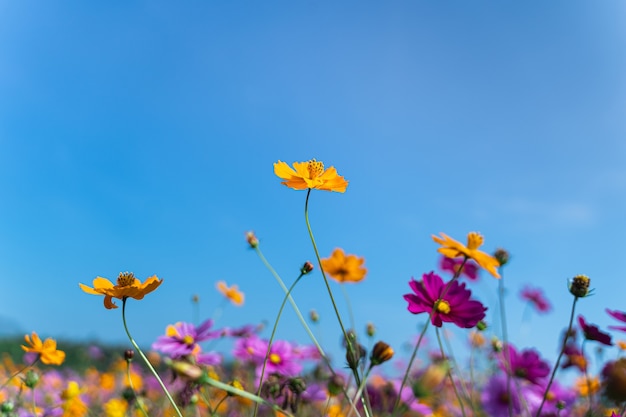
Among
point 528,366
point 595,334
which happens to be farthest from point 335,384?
point 528,366

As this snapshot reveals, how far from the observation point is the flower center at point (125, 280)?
3.38 ft

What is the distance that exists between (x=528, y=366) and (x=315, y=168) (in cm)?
96

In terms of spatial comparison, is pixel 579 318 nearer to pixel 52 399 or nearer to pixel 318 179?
pixel 318 179

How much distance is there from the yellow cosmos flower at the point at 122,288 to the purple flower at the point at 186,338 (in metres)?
0.50

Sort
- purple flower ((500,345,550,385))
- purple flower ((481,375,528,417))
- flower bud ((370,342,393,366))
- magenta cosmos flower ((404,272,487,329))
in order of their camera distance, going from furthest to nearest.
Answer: purple flower ((481,375,528,417)), purple flower ((500,345,550,385)), magenta cosmos flower ((404,272,487,329)), flower bud ((370,342,393,366))

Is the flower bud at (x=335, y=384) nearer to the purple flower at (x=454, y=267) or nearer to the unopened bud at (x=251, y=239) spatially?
the unopened bud at (x=251, y=239)

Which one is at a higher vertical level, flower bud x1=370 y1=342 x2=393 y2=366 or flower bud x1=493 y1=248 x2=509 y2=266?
flower bud x1=493 y1=248 x2=509 y2=266

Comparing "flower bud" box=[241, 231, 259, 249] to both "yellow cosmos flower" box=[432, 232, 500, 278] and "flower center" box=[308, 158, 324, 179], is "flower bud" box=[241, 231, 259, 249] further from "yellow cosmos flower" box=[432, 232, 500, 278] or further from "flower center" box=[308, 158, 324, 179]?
"yellow cosmos flower" box=[432, 232, 500, 278]

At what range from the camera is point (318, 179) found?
1213mm

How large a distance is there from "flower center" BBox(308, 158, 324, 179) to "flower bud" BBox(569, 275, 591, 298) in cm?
60

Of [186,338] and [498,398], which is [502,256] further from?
[186,338]

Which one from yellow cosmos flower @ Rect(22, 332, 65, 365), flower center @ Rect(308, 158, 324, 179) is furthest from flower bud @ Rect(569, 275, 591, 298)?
yellow cosmos flower @ Rect(22, 332, 65, 365)

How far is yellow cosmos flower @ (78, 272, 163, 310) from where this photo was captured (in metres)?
0.97

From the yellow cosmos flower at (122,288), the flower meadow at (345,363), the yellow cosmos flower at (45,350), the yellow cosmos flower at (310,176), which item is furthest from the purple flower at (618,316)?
the yellow cosmos flower at (45,350)
